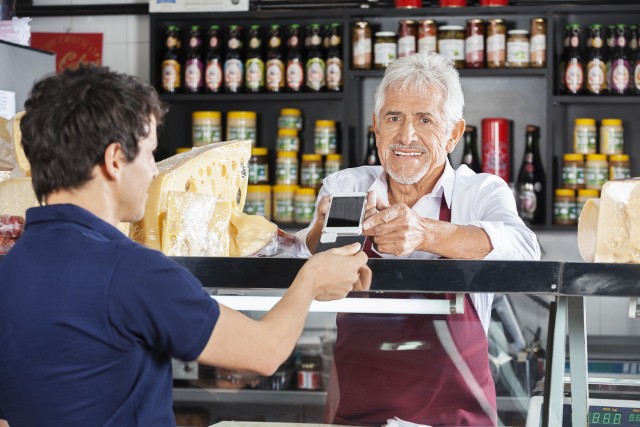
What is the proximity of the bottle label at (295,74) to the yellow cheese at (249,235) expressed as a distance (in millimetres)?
2152

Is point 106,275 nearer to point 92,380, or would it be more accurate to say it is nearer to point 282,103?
point 92,380

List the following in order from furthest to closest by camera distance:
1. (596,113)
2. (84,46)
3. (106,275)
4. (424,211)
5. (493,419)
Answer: (84,46)
(596,113)
(424,211)
(493,419)
(106,275)

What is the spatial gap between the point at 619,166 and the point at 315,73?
1.22 m

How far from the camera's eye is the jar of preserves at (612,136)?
3.44m

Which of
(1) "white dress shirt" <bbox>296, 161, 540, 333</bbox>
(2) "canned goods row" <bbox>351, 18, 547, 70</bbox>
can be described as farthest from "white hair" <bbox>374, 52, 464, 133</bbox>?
(2) "canned goods row" <bbox>351, 18, 547, 70</bbox>

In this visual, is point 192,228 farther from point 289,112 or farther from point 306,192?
point 289,112

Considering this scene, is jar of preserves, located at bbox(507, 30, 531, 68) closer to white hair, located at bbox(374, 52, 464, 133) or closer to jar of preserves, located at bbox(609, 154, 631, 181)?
jar of preserves, located at bbox(609, 154, 631, 181)

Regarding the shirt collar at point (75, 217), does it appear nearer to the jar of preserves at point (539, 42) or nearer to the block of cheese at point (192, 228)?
the block of cheese at point (192, 228)

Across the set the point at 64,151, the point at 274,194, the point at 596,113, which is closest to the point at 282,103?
the point at 274,194

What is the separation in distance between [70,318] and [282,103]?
2885 millimetres

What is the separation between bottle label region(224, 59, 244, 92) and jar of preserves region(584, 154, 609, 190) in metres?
1.41

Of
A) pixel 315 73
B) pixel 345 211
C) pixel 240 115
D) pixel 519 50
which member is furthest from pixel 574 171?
pixel 345 211

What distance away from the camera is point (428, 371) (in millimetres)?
1371

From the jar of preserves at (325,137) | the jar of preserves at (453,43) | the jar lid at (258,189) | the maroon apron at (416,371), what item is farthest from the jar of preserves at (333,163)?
the maroon apron at (416,371)
